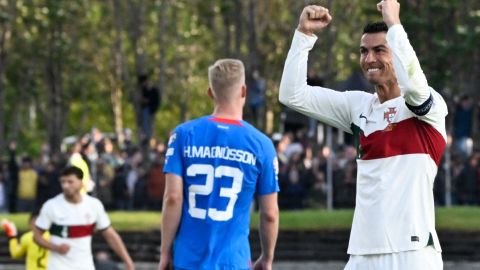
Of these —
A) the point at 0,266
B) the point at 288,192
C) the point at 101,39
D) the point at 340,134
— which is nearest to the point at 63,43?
the point at 101,39

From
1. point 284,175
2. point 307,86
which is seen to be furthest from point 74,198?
point 284,175

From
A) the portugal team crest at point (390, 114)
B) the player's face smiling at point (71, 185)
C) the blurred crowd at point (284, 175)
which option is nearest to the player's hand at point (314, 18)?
the portugal team crest at point (390, 114)

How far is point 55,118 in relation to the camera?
175 feet

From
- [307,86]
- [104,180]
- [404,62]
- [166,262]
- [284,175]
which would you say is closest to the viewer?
[404,62]

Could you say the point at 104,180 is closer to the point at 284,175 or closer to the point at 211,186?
the point at 284,175

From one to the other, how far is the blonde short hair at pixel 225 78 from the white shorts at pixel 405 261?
1.37 meters

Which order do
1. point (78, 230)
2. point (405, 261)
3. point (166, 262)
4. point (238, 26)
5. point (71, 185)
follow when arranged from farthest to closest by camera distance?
1. point (238, 26)
2. point (78, 230)
3. point (71, 185)
4. point (166, 262)
5. point (405, 261)

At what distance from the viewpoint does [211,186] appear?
28.6 ft

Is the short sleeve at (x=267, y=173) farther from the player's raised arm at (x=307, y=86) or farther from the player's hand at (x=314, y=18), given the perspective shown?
the player's hand at (x=314, y=18)

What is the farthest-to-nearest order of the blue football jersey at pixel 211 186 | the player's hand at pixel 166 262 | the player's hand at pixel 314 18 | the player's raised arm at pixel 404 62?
1. the blue football jersey at pixel 211 186
2. the player's hand at pixel 166 262
3. the player's hand at pixel 314 18
4. the player's raised arm at pixel 404 62

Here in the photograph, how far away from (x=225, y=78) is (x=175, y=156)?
52 centimetres

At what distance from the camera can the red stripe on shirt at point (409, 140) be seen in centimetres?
789

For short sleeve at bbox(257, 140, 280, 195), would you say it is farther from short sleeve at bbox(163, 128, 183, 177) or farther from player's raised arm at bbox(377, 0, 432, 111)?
player's raised arm at bbox(377, 0, 432, 111)

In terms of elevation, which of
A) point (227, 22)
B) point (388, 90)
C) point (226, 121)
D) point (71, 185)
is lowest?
point (71, 185)
